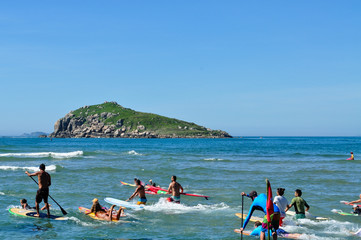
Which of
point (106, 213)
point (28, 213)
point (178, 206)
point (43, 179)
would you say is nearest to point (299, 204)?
point (178, 206)

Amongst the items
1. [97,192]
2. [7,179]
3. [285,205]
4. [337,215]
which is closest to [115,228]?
[285,205]

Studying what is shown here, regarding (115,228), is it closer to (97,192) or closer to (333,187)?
(97,192)

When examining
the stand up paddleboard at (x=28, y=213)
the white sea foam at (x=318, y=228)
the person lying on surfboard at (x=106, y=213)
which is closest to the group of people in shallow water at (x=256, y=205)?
the person lying on surfboard at (x=106, y=213)

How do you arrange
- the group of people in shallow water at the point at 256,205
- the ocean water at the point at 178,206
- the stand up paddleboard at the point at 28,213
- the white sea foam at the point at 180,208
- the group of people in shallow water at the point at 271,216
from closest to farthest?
the group of people in shallow water at the point at 271,216, the group of people in shallow water at the point at 256,205, the ocean water at the point at 178,206, the stand up paddleboard at the point at 28,213, the white sea foam at the point at 180,208

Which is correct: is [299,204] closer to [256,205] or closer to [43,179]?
[256,205]

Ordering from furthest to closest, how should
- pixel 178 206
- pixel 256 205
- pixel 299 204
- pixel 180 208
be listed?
pixel 178 206
pixel 180 208
pixel 299 204
pixel 256 205

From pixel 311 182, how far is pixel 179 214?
14.8m

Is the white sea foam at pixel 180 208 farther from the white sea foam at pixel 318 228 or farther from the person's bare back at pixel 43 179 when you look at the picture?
the person's bare back at pixel 43 179

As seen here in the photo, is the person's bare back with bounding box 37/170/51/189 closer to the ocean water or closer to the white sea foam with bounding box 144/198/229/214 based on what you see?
the ocean water

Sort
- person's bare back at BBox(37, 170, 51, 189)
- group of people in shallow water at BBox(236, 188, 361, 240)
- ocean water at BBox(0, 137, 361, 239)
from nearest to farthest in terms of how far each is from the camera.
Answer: group of people in shallow water at BBox(236, 188, 361, 240), ocean water at BBox(0, 137, 361, 239), person's bare back at BBox(37, 170, 51, 189)

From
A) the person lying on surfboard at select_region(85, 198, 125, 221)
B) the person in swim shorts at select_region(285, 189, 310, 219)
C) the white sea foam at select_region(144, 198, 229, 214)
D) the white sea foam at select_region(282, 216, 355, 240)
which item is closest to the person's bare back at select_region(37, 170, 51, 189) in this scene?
the person lying on surfboard at select_region(85, 198, 125, 221)

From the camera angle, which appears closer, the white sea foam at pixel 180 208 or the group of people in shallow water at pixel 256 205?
the group of people in shallow water at pixel 256 205

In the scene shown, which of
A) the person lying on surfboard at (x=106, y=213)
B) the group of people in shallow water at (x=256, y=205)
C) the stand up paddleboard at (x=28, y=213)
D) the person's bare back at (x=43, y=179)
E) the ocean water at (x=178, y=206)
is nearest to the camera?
the group of people in shallow water at (x=256, y=205)

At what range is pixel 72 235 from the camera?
13.5m
